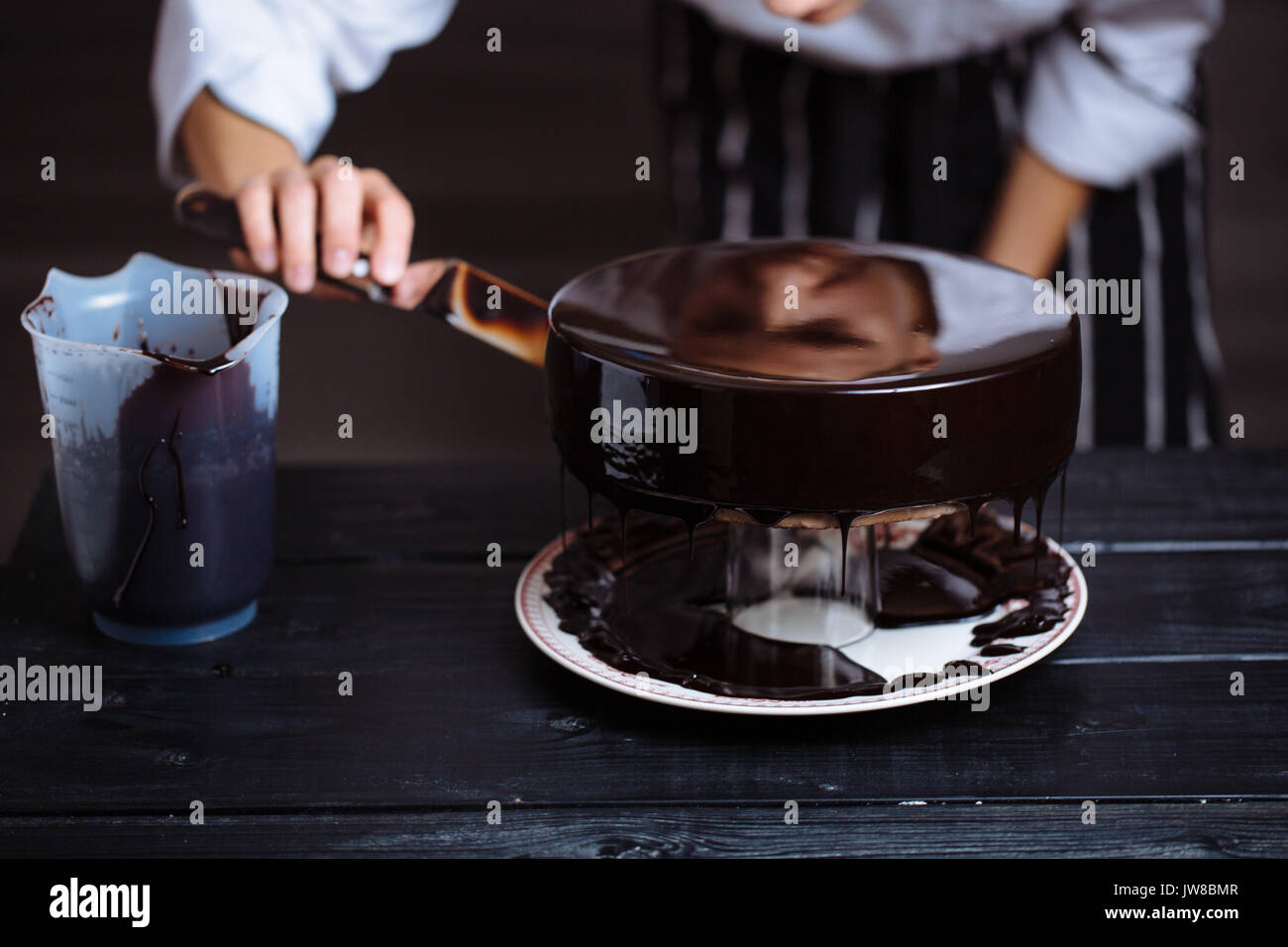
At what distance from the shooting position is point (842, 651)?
888 millimetres

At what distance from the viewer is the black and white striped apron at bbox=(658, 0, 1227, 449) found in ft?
5.41

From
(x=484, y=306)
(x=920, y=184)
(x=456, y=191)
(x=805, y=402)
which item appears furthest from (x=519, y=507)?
(x=456, y=191)

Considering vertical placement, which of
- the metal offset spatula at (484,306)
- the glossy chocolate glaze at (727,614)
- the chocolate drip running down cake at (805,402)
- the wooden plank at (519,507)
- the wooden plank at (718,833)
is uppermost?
the metal offset spatula at (484,306)

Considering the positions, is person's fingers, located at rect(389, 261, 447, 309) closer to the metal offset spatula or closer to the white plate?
the metal offset spatula

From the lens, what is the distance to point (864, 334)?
0.82m

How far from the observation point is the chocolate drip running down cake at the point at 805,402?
76 centimetres

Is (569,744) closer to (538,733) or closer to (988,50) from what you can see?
(538,733)

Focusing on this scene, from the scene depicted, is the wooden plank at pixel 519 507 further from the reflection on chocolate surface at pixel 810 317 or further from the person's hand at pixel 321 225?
the reflection on chocolate surface at pixel 810 317

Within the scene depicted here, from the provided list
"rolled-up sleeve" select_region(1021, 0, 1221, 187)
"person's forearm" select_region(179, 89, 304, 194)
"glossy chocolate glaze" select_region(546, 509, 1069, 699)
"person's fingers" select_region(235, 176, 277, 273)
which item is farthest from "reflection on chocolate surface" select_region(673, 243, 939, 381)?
"rolled-up sleeve" select_region(1021, 0, 1221, 187)

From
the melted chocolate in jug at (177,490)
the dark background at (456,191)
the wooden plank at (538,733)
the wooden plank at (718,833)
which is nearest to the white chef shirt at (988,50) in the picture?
the melted chocolate in jug at (177,490)

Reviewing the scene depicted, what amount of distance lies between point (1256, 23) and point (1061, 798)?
15.0 feet

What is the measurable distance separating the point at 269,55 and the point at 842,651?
0.92 metres

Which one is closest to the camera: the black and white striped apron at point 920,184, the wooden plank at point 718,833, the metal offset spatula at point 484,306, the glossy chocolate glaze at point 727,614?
the wooden plank at point 718,833

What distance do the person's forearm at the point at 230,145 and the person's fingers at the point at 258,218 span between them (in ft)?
1.07
